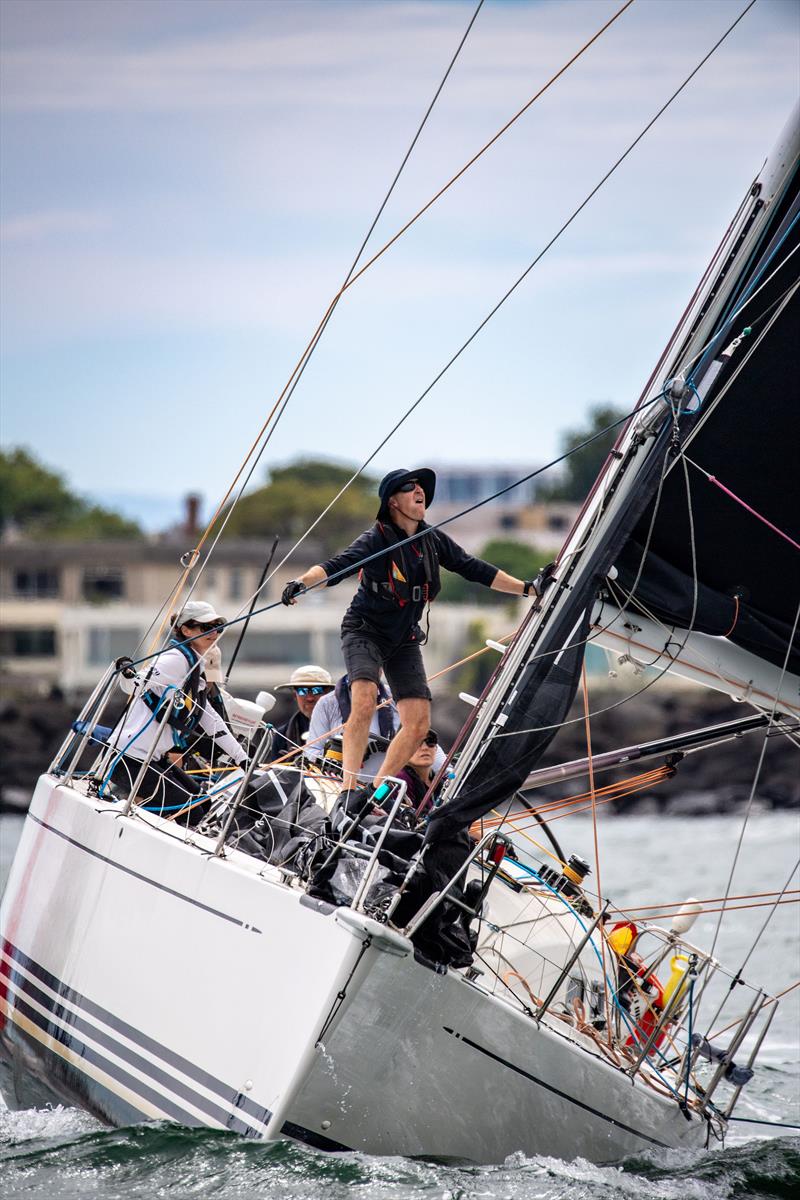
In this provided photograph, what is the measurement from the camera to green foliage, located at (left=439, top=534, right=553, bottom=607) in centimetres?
5112

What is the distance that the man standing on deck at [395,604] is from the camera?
6.07 metres

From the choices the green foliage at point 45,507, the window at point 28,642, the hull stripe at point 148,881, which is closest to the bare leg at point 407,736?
the hull stripe at point 148,881

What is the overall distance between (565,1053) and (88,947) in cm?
200

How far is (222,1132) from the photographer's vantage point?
16.9ft

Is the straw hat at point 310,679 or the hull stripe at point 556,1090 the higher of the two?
the straw hat at point 310,679

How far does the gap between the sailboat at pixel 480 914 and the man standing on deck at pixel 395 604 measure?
0.28 metres

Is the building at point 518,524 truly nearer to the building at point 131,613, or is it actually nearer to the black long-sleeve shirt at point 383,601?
the building at point 131,613

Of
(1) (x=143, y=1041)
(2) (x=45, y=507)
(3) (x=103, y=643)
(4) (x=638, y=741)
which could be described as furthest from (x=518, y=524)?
(1) (x=143, y=1041)

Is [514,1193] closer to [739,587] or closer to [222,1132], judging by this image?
[222,1132]

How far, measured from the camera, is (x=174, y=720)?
704cm

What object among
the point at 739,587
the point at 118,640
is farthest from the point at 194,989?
the point at 118,640

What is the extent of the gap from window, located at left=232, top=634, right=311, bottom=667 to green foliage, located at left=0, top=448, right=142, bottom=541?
49.7 feet

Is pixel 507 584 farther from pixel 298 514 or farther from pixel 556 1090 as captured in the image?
pixel 298 514

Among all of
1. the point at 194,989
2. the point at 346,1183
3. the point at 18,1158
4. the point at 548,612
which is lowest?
the point at 18,1158
